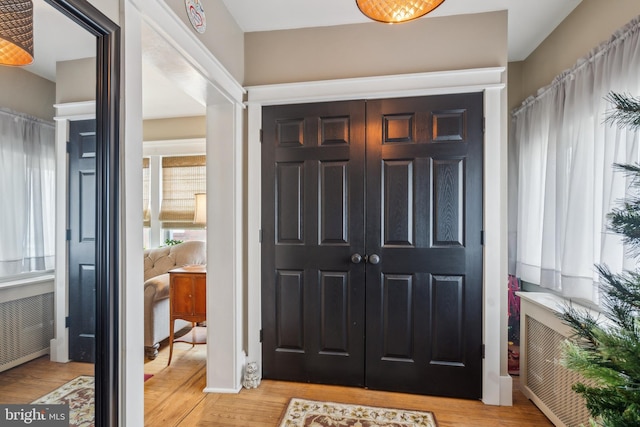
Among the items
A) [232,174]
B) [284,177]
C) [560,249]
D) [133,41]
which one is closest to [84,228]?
[133,41]

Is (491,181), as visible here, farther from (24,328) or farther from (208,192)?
(24,328)

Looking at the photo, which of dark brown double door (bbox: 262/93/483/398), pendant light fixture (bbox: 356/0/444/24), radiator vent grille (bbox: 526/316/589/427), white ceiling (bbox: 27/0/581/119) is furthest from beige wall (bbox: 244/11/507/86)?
radiator vent grille (bbox: 526/316/589/427)

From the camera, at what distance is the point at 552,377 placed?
178 centimetres

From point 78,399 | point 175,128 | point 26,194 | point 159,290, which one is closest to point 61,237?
point 26,194

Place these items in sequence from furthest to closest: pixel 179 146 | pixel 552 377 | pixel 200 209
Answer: pixel 179 146
pixel 200 209
pixel 552 377

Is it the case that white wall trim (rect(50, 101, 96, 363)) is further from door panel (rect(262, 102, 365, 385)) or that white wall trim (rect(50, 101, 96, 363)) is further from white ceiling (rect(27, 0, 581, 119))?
door panel (rect(262, 102, 365, 385))

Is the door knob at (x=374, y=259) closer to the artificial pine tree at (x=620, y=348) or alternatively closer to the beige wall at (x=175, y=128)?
the artificial pine tree at (x=620, y=348)

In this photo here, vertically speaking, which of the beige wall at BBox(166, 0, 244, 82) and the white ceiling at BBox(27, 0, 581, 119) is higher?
the white ceiling at BBox(27, 0, 581, 119)

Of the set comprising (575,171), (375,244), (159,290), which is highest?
(575,171)

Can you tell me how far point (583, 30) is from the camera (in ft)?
6.24

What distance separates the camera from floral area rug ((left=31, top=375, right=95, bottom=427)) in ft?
3.18

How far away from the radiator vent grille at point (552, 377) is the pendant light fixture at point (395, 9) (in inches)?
73.0

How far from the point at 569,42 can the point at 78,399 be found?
337 centimetres

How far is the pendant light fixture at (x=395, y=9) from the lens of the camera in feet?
3.76
